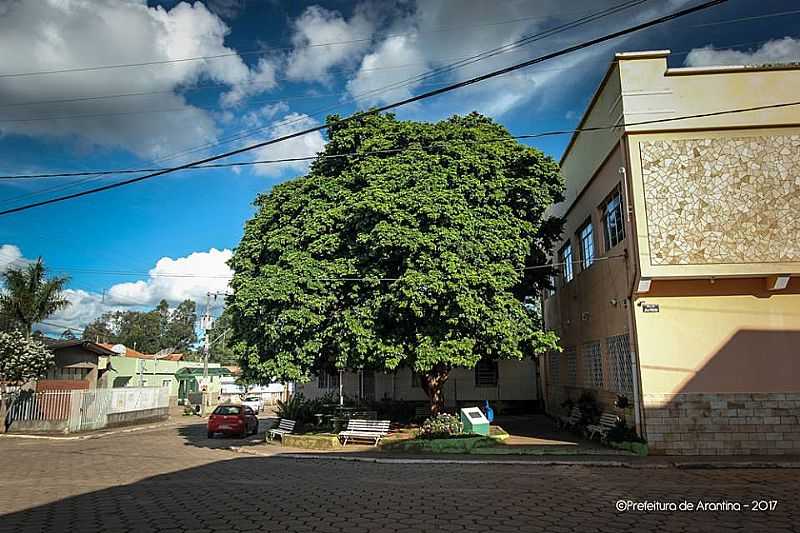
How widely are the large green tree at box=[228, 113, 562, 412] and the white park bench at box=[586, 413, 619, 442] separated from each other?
104 inches

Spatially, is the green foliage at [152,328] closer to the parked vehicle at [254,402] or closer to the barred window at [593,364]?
the parked vehicle at [254,402]

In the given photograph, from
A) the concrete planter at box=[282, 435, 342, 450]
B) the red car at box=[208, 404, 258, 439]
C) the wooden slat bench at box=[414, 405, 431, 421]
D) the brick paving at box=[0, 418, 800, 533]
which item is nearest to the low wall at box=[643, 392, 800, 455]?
the brick paving at box=[0, 418, 800, 533]

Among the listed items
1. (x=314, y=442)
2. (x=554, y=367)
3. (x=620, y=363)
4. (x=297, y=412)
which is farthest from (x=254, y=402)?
(x=620, y=363)

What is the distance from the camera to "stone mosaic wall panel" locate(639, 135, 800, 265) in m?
12.6

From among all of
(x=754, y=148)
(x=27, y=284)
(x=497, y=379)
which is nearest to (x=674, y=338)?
(x=754, y=148)

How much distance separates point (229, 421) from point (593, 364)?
1443 centimetres

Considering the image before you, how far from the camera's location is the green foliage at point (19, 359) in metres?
23.5

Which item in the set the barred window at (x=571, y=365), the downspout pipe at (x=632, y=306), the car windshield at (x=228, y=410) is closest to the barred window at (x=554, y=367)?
the barred window at (x=571, y=365)

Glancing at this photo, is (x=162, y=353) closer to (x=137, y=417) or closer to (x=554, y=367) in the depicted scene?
(x=137, y=417)

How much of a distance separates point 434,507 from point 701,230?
9423mm

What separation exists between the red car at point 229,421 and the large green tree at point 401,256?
584 cm

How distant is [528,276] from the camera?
58.2 feet

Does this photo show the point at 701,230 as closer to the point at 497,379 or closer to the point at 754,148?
the point at 754,148

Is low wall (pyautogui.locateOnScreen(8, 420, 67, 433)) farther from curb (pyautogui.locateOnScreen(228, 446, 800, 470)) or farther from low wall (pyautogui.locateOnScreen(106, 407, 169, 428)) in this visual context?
curb (pyautogui.locateOnScreen(228, 446, 800, 470))
